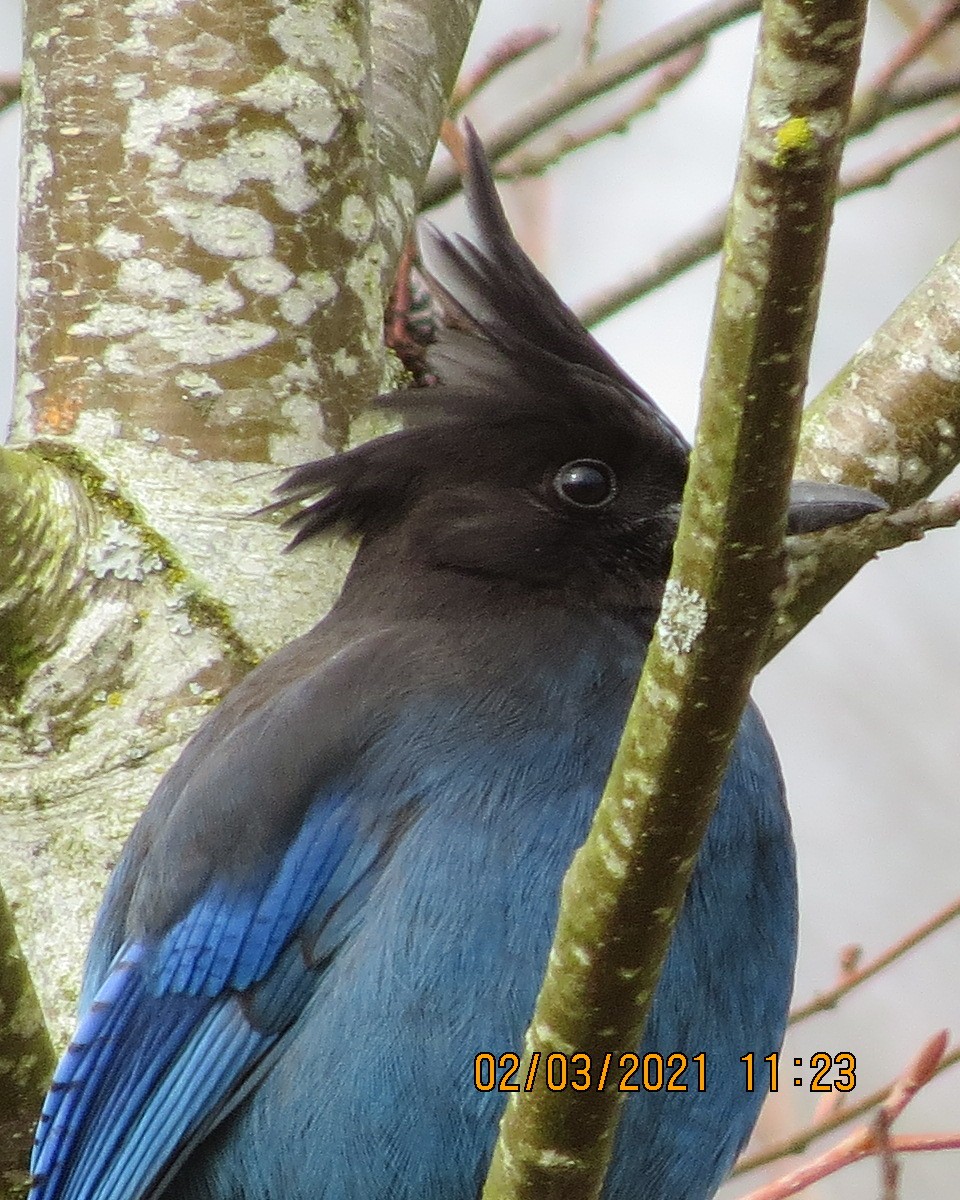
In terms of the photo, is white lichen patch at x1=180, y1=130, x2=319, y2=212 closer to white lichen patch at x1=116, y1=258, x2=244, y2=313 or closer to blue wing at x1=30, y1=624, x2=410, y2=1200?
white lichen patch at x1=116, y1=258, x2=244, y2=313

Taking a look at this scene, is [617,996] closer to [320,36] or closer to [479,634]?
[479,634]

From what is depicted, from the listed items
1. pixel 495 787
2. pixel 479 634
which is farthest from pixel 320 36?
pixel 495 787

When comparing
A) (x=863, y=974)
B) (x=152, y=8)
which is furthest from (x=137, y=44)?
(x=863, y=974)

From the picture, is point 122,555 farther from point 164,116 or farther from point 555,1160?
point 555,1160

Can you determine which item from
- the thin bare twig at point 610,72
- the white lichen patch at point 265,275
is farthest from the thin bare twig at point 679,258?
the white lichen patch at point 265,275

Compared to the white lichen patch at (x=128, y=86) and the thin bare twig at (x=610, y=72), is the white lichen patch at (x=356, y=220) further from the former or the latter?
the thin bare twig at (x=610, y=72)
